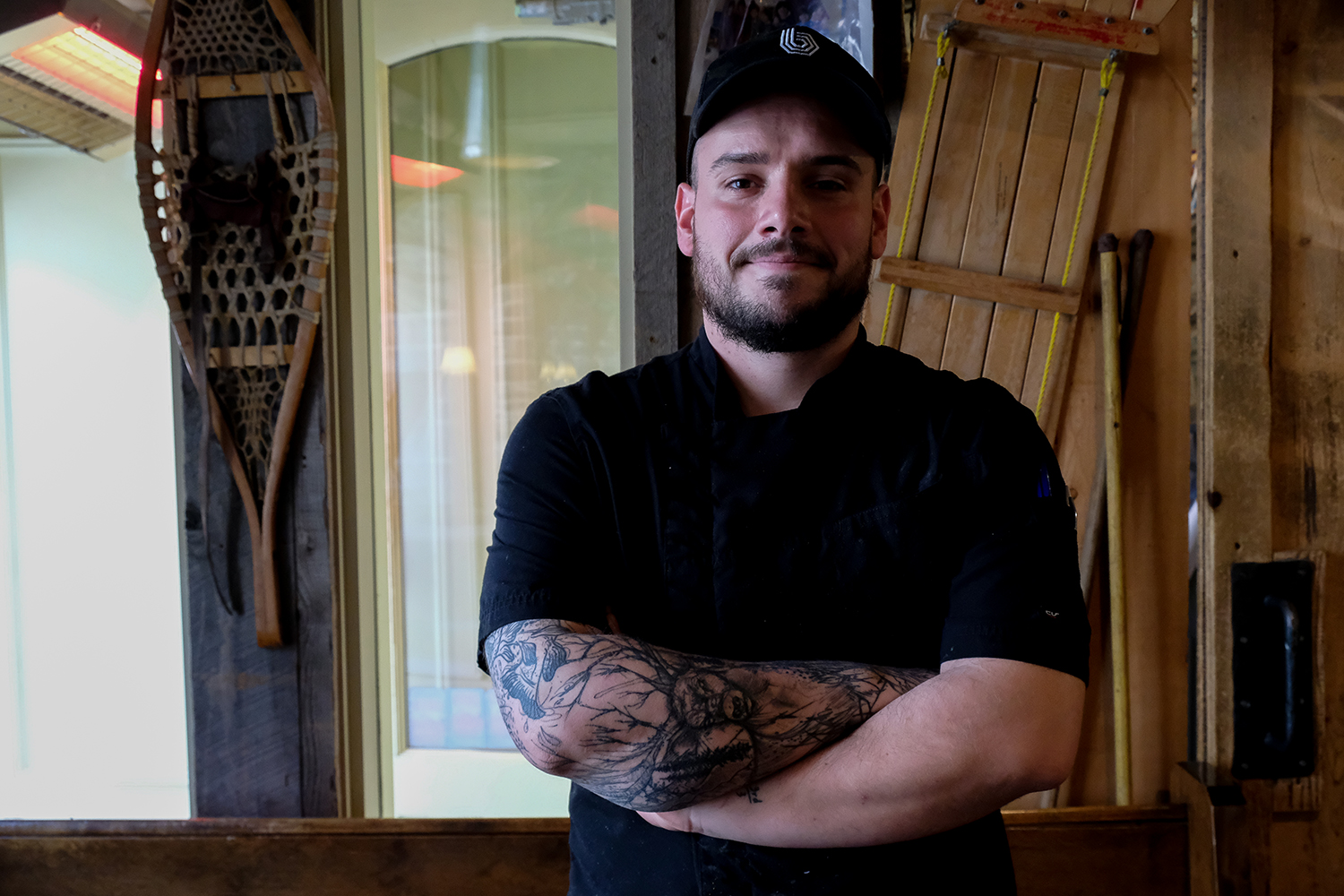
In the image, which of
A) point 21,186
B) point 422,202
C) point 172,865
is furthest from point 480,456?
point 21,186

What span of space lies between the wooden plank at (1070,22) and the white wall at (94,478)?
2545mm

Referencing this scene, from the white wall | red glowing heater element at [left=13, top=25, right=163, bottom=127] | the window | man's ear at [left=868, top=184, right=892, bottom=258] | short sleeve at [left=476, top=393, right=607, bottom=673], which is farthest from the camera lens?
the window

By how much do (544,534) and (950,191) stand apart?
1.48m

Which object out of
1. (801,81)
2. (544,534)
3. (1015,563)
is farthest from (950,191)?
(544,534)

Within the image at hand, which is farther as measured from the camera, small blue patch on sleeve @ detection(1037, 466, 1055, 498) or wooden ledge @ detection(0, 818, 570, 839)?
wooden ledge @ detection(0, 818, 570, 839)

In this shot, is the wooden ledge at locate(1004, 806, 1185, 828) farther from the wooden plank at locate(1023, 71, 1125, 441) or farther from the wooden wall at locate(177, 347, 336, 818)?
the wooden wall at locate(177, 347, 336, 818)

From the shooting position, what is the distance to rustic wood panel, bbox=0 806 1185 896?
6.62 feet

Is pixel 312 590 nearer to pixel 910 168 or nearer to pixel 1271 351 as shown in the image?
pixel 910 168

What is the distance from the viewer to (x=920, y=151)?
6.85 feet

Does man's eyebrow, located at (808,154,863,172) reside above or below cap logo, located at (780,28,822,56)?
below

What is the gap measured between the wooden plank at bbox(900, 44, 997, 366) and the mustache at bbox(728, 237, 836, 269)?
105 cm

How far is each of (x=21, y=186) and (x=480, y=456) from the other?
67.2 inches

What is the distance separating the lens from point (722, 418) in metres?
1.17

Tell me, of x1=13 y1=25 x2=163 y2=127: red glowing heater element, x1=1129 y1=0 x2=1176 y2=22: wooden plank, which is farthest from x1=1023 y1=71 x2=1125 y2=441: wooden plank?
x1=13 y1=25 x2=163 y2=127: red glowing heater element
